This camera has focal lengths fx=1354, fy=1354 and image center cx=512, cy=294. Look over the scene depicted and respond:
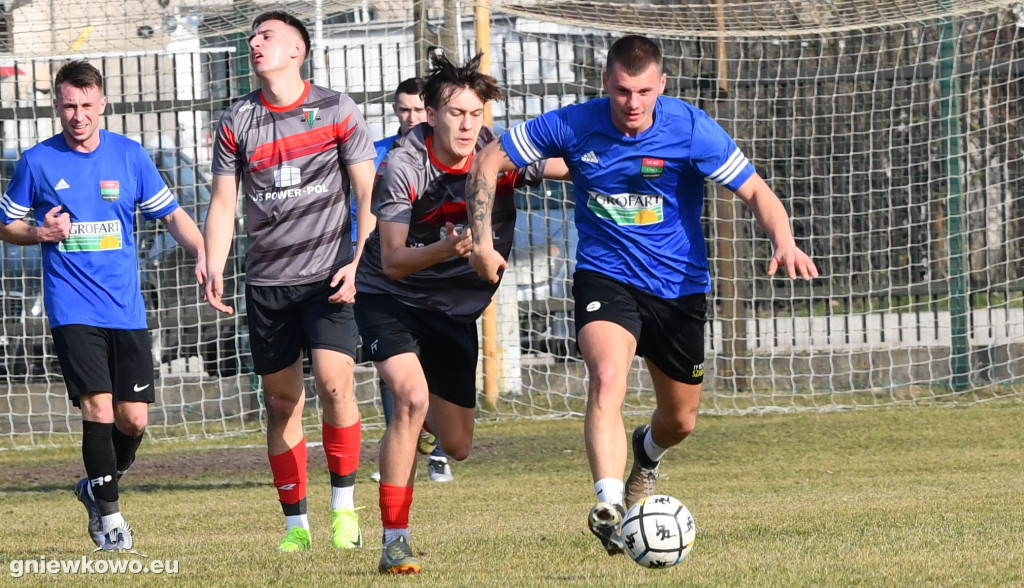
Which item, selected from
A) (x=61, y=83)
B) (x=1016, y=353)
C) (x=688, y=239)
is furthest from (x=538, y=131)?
(x=1016, y=353)

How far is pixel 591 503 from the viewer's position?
25.2 ft

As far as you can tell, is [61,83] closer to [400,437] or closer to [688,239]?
[400,437]

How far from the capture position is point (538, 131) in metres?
5.53

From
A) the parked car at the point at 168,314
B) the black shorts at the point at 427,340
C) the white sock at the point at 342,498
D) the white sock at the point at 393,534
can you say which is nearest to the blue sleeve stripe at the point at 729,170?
the black shorts at the point at 427,340

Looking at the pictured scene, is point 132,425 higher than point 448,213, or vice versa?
point 448,213

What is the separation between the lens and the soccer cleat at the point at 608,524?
14.9ft

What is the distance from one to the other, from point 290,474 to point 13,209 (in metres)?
1.92

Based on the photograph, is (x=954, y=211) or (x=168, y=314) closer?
(x=168, y=314)

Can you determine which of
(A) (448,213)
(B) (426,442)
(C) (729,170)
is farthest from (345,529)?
(B) (426,442)

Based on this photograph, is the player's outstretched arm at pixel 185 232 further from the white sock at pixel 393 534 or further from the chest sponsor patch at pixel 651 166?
the chest sponsor patch at pixel 651 166

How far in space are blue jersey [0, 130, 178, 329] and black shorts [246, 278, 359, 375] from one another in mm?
758

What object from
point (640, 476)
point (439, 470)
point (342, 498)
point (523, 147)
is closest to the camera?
point (523, 147)

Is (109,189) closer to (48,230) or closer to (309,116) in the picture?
(48,230)

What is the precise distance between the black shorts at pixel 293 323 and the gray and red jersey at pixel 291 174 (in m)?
0.05
